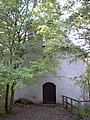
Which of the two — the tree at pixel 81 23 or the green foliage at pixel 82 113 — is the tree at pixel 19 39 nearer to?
the tree at pixel 81 23

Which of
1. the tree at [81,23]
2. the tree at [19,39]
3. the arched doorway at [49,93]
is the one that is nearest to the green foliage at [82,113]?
the tree at [81,23]

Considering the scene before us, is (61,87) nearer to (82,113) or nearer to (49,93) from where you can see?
(49,93)

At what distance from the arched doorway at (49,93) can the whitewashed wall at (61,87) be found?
11.8 inches

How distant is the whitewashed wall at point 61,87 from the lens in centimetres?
1886

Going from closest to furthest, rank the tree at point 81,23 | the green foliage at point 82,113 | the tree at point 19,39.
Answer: the tree at point 81,23 < the green foliage at point 82,113 < the tree at point 19,39

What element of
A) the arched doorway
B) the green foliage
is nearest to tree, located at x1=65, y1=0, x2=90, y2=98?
the green foliage

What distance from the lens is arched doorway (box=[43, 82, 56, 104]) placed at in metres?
18.9

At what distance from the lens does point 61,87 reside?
19.1 metres

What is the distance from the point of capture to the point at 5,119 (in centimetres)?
1170

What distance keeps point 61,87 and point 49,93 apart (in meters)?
1.28

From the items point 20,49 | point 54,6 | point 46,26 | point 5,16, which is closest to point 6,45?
point 20,49

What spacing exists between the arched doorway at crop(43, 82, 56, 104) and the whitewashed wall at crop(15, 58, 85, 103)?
30cm

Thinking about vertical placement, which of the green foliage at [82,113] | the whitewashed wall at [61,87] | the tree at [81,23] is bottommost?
the green foliage at [82,113]

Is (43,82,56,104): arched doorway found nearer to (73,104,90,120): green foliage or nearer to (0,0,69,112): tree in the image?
(0,0,69,112): tree
